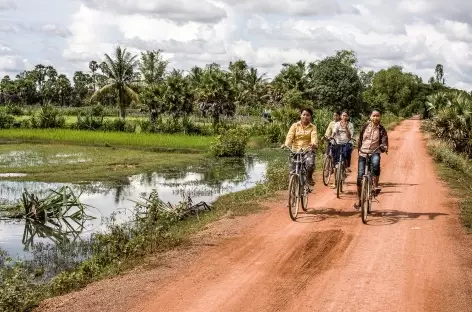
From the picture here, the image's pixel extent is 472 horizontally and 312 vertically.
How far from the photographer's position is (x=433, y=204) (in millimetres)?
12750

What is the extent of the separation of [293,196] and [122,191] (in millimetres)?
11442

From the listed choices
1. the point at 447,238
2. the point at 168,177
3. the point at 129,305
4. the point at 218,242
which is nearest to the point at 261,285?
the point at 129,305

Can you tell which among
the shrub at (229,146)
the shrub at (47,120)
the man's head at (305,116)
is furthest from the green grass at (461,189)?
the shrub at (47,120)

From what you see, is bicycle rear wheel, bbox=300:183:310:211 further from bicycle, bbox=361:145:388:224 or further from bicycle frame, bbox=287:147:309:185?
bicycle, bbox=361:145:388:224

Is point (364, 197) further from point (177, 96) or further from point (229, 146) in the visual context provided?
point (177, 96)

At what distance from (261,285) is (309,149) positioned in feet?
14.0

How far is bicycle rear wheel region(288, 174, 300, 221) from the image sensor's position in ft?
34.0

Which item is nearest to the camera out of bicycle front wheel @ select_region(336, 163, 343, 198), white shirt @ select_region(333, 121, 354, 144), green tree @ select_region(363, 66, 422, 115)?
bicycle front wheel @ select_region(336, 163, 343, 198)

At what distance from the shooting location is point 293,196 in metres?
10.6

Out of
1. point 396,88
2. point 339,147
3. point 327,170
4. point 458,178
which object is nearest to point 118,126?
point 458,178

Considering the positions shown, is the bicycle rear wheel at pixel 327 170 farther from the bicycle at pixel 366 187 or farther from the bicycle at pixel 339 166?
the bicycle at pixel 366 187

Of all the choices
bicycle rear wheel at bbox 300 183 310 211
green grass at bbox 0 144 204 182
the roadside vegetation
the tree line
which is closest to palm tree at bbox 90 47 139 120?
the tree line

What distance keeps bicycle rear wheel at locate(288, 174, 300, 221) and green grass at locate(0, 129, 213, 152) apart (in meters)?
27.7

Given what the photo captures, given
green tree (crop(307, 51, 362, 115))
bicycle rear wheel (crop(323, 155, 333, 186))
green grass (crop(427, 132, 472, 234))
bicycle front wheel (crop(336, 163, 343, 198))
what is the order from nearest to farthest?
1. green grass (crop(427, 132, 472, 234))
2. bicycle front wheel (crop(336, 163, 343, 198))
3. bicycle rear wheel (crop(323, 155, 333, 186))
4. green tree (crop(307, 51, 362, 115))
